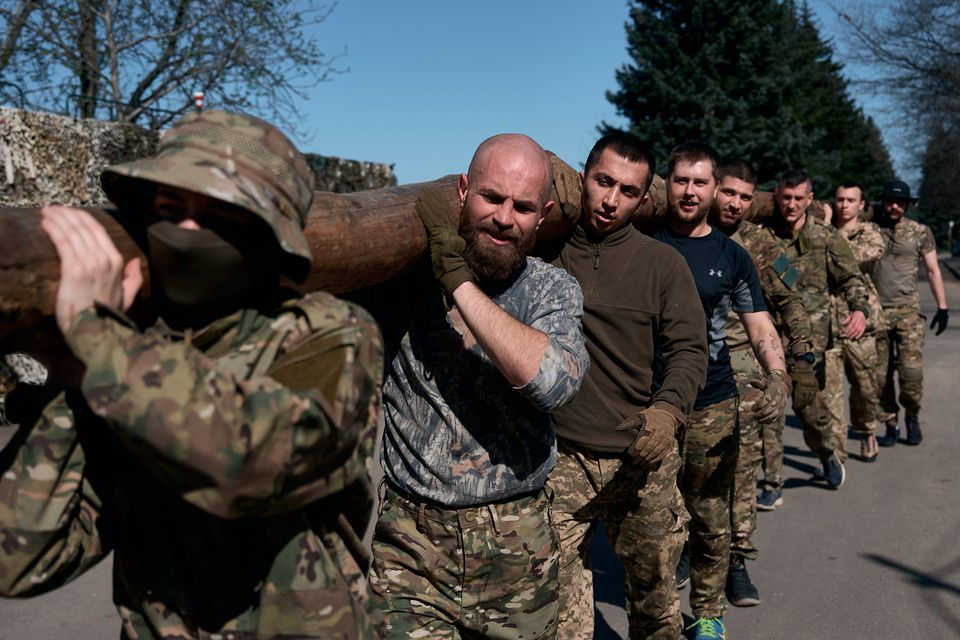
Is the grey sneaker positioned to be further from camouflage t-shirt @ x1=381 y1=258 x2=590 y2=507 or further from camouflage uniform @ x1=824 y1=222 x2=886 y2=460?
camouflage t-shirt @ x1=381 y1=258 x2=590 y2=507

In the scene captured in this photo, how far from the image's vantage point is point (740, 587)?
541 centimetres

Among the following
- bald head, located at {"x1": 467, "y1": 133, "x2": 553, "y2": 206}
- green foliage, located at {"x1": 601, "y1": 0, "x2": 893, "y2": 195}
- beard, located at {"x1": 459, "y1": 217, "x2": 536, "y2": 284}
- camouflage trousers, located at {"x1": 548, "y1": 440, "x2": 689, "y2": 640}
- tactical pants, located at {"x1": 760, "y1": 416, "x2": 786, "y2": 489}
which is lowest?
tactical pants, located at {"x1": 760, "y1": 416, "x2": 786, "y2": 489}

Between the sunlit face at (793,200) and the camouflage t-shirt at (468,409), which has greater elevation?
the sunlit face at (793,200)

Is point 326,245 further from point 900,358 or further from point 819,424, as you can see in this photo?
point 900,358

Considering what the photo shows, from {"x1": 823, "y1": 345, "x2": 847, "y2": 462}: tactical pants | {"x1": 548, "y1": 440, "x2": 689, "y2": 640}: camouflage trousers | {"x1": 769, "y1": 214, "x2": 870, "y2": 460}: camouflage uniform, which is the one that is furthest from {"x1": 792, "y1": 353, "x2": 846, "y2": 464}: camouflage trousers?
{"x1": 548, "y1": 440, "x2": 689, "y2": 640}: camouflage trousers

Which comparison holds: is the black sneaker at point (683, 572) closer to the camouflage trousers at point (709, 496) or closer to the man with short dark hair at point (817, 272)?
the camouflage trousers at point (709, 496)

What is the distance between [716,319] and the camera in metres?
4.86

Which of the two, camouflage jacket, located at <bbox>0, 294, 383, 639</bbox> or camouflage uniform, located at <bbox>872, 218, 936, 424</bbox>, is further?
camouflage uniform, located at <bbox>872, 218, 936, 424</bbox>

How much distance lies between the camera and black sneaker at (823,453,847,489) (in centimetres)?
771

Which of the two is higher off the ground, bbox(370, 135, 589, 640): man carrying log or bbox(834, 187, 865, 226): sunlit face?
bbox(834, 187, 865, 226): sunlit face

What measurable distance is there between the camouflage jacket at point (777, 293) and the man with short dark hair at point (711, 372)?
891 millimetres

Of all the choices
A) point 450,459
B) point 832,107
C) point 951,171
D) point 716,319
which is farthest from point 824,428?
point 951,171

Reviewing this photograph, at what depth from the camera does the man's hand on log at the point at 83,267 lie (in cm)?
158

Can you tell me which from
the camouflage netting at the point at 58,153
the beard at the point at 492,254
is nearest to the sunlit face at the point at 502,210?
the beard at the point at 492,254
